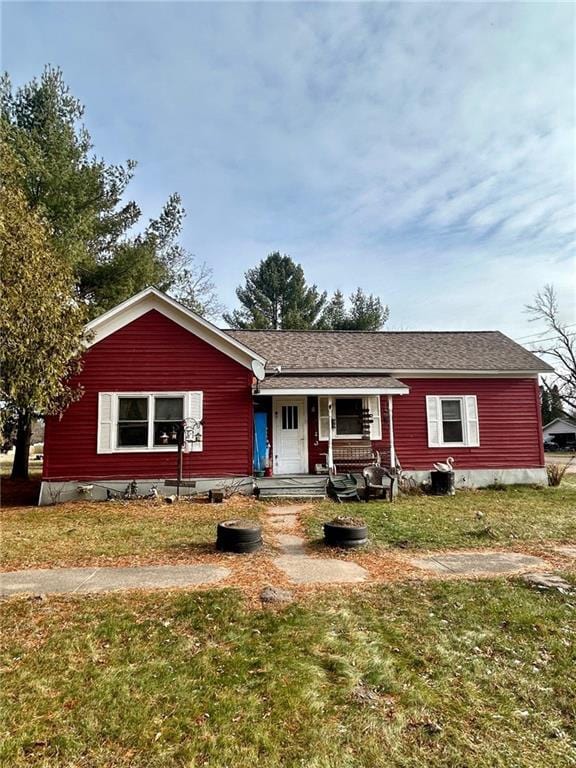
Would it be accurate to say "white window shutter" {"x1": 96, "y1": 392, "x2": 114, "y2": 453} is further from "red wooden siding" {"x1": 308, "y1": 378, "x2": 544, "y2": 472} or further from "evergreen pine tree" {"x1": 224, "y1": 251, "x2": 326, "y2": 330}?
"evergreen pine tree" {"x1": 224, "y1": 251, "x2": 326, "y2": 330}

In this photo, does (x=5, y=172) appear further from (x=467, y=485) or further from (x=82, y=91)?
(x=467, y=485)

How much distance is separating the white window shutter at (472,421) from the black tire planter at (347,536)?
887 centimetres

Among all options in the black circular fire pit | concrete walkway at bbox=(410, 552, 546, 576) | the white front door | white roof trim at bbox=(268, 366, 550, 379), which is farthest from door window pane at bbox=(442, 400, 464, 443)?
the black circular fire pit

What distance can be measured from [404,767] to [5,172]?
11560 millimetres

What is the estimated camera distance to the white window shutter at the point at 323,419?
13.6 metres

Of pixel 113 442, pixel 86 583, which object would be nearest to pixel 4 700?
pixel 86 583

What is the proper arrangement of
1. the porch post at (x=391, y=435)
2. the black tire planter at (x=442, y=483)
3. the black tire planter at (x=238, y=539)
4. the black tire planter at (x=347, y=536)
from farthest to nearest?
the black tire planter at (x=442, y=483) < the porch post at (x=391, y=435) < the black tire planter at (x=347, y=536) < the black tire planter at (x=238, y=539)

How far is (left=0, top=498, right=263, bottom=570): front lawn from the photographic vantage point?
21.1ft

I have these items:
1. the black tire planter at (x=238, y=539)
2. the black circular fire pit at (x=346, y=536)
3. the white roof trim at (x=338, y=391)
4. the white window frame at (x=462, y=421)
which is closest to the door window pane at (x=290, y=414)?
the white roof trim at (x=338, y=391)

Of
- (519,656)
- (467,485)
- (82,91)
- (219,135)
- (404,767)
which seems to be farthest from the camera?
(82,91)

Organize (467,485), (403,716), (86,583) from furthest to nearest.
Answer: (467,485) → (86,583) → (403,716)

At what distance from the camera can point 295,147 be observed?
11656mm

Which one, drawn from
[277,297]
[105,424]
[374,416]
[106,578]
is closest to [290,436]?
[374,416]

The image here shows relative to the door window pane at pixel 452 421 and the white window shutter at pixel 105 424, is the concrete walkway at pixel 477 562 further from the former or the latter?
the white window shutter at pixel 105 424
